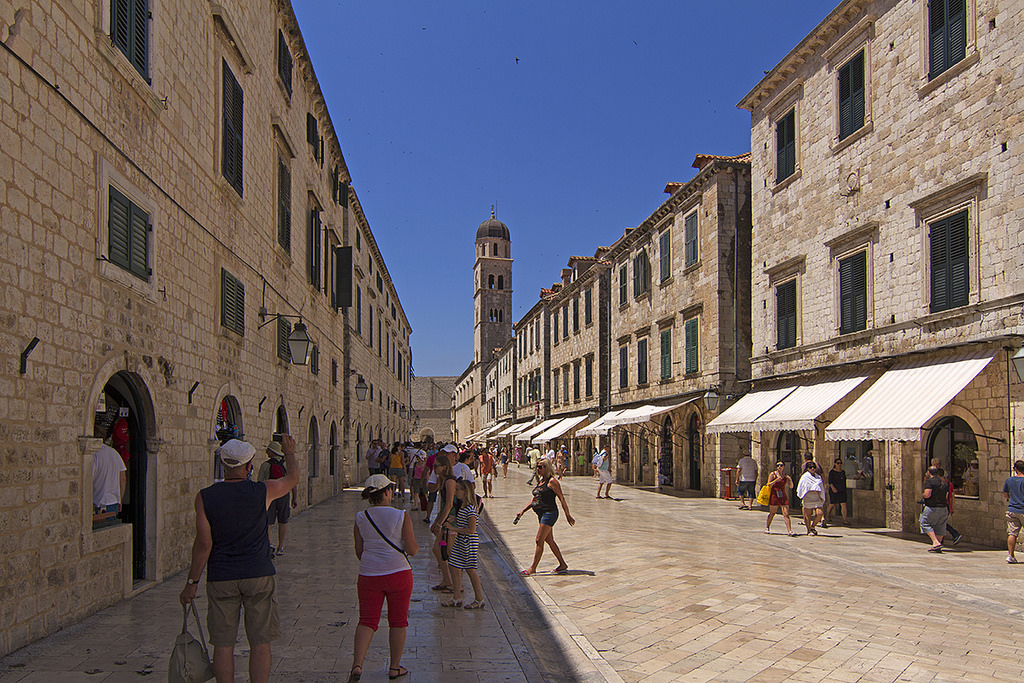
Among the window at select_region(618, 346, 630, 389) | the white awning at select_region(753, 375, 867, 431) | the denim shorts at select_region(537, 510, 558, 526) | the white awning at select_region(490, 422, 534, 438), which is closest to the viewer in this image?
the denim shorts at select_region(537, 510, 558, 526)

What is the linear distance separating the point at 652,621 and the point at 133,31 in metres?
8.04

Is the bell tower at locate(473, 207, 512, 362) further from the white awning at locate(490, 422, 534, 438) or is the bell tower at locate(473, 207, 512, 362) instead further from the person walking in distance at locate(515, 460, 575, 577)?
the person walking in distance at locate(515, 460, 575, 577)

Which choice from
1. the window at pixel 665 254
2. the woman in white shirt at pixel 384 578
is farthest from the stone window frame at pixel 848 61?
the woman in white shirt at pixel 384 578

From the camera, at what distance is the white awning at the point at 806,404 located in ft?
49.1

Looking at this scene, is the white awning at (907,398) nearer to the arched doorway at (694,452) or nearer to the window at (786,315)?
the window at (786,315)

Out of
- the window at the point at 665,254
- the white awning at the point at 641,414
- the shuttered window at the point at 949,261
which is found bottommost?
the white awning at the point at 641,414

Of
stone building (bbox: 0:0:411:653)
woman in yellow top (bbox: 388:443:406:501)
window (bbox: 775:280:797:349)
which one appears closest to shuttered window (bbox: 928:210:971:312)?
window (bbox: 775:280:797:349)

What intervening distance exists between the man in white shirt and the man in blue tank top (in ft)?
52.7

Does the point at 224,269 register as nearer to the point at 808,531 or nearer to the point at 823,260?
the point at 808,531

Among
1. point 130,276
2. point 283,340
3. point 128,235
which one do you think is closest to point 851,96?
point 283,340

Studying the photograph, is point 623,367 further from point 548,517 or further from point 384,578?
point 384,578

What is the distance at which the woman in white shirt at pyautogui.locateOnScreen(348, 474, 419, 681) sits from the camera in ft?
17.5

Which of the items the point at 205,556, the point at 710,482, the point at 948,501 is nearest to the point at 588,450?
the point at 710,482

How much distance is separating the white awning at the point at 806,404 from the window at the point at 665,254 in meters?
8.59
